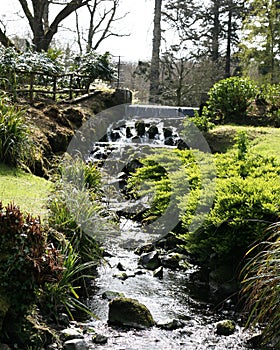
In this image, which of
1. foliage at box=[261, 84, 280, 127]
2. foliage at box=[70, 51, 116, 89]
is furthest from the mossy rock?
foliage at box=[70, 51, 116, 89]

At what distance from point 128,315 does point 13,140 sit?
4346mm

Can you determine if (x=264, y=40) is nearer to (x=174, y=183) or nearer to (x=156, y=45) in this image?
(x=156, y=45)

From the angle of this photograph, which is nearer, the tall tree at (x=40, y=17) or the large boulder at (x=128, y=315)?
the large boulder at (x=128, y=315)

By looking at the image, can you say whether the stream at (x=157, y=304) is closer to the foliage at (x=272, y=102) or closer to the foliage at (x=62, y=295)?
the foliage at (x=62, y=295)

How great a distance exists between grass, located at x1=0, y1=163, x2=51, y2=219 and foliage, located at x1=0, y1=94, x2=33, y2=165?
22cm

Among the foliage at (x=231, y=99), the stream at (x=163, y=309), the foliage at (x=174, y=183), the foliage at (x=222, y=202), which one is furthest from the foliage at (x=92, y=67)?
the stream at (x=163, y=309)

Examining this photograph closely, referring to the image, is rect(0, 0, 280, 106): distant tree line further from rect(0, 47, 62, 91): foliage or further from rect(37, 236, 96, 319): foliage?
rect(37, 236, 96, 319): foliage

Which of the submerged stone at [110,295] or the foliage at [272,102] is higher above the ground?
the foliage at [272,102]

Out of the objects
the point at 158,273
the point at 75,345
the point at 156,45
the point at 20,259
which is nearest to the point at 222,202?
the point at 158,273

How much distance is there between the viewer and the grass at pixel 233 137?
10.9 meters

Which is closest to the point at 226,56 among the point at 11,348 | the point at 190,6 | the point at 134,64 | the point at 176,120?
the point at 190,6

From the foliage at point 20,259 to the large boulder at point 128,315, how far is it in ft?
4.02

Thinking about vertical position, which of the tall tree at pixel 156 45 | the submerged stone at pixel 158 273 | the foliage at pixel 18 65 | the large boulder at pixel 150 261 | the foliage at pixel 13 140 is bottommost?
the submerged stone at pixel 158 273

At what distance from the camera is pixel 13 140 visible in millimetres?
7930
